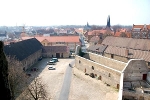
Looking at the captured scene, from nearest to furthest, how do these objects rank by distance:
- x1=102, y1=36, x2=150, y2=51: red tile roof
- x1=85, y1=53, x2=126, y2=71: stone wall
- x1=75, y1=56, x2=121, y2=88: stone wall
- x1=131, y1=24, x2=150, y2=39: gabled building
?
x1=75, y1=56, x2=121, y2=88: stone wall < x1=85, y1=53, x2=126, y2=71: stone wall < x1=102, y1=36, x2=150, y2=51: red tile roof < x1=131, y1=24, x2=150, y2=39: gabled building

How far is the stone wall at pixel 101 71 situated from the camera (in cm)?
2667

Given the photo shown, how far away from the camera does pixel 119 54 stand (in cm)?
3916

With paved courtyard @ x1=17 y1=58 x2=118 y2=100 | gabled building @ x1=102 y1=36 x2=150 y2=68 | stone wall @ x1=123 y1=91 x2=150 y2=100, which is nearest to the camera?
stone wall @ x1=123 y1=91 x2=150 y2=100

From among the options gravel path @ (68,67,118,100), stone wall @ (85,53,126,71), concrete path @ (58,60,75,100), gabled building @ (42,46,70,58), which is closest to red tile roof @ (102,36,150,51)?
stone wall @ (85,53,126,71)

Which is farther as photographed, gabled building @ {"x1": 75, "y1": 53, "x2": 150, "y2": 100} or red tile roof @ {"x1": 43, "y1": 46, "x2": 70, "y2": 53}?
red tile roof @ {"x1": 43, "y1": 46, "x2": 70, "y2": 53}

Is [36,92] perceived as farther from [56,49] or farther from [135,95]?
[56,49]

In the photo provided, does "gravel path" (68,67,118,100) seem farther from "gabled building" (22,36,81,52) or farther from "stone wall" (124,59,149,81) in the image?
"gabled building" (22,36,81,52)

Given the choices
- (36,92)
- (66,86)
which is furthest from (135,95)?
(36,92)

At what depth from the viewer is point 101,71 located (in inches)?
1177

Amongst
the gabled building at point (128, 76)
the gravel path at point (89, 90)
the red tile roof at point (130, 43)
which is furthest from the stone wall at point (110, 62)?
the red tile roof at point (130, 43)

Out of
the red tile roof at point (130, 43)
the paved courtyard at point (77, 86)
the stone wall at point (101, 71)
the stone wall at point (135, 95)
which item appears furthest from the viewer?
the red tile roof at point (130, 43)

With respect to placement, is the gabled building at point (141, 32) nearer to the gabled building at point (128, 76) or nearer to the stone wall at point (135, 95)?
the gabled building at point (128, 76)

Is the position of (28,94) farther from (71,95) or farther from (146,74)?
(146,74)

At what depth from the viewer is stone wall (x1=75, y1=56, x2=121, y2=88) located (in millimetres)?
26672
